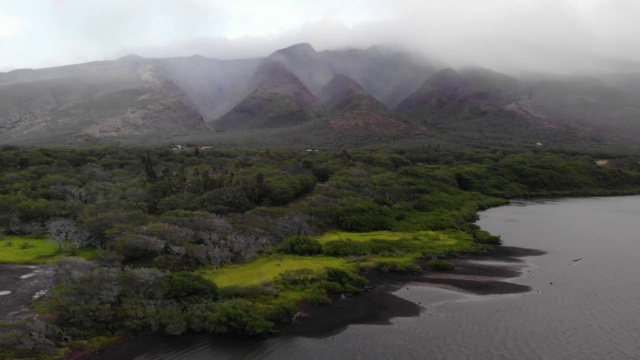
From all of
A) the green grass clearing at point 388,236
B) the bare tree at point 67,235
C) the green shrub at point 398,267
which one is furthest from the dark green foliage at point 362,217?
the bare tree at point 67,235

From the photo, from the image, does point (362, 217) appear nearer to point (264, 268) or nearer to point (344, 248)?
point (344, 248)

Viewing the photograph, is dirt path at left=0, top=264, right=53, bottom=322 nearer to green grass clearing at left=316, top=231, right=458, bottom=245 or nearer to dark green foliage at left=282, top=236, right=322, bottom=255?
dark green foliage at left=282, top=236, right=322, bottom=255

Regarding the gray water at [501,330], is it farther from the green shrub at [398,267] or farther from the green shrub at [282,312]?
the green shrub at [398,267]

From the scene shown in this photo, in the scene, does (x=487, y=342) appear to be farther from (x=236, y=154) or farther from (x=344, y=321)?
(x=236, y=154)

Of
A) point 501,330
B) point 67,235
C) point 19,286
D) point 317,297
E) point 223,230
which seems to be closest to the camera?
point 501,330

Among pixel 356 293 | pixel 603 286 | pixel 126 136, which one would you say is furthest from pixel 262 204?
pixel 126 136

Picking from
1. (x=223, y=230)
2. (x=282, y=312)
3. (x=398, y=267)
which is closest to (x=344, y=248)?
(x=398, y=267)

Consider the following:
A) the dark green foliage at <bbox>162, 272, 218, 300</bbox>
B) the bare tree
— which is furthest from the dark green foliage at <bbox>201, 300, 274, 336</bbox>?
the bare tree
